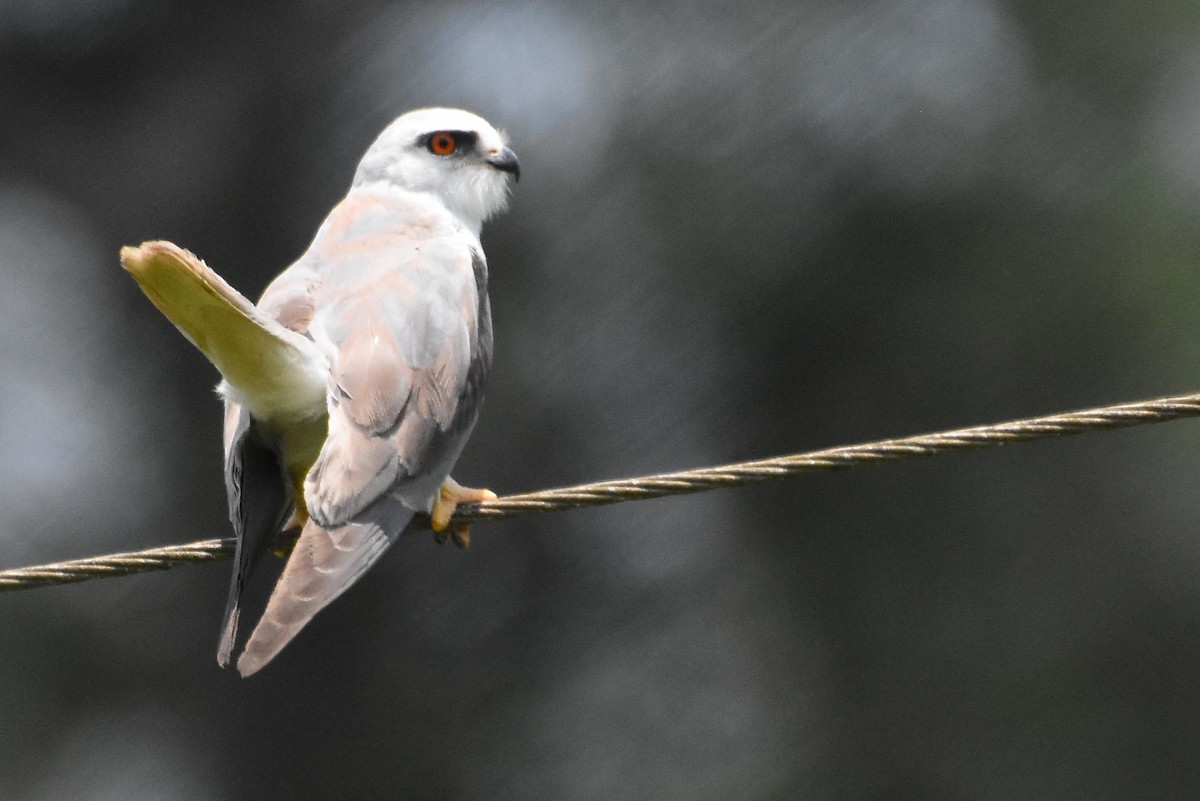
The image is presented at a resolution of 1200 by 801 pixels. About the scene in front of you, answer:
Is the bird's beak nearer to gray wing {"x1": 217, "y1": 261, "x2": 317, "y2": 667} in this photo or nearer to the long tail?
gray wing {"x1": 217, "y1": 261, "x2": 317, "y2": 667}

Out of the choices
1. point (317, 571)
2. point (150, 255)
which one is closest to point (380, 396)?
point (317, 571)

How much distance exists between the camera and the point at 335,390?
330 cm

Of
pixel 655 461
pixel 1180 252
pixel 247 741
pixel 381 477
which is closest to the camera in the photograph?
pixel 381 477

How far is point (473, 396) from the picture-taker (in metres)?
3.69

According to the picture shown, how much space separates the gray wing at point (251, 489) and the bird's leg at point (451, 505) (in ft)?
1.12

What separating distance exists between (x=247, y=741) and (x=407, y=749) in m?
0.84

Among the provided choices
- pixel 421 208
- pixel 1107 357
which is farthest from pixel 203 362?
pixel 1107 357

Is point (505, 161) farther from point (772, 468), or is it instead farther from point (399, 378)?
point (772, 468)

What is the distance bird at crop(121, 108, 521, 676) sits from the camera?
2.96 metres

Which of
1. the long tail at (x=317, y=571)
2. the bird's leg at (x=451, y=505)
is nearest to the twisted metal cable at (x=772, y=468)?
the long tail at (x=317, y=571)

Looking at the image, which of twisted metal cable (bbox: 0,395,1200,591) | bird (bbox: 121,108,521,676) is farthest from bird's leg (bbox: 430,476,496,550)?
twisted metal cable (bbox: 0,395,1200,591)

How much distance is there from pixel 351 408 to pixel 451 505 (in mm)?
417

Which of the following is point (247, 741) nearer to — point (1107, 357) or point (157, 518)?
point (157, 518)

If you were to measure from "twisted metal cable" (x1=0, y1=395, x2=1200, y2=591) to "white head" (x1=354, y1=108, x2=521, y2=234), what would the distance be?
1.97 meters
